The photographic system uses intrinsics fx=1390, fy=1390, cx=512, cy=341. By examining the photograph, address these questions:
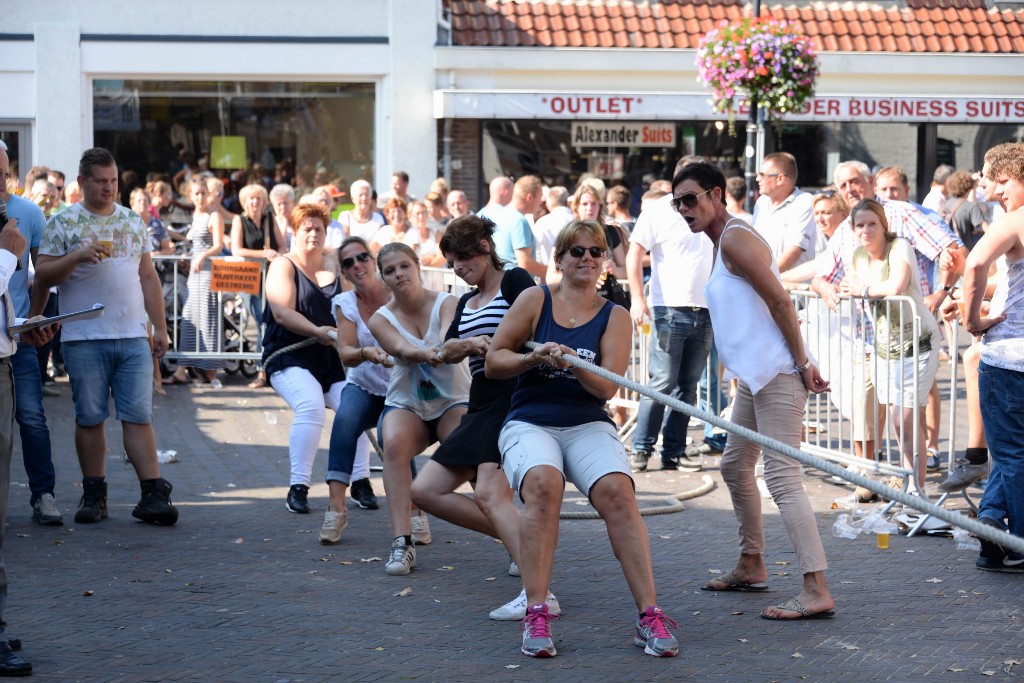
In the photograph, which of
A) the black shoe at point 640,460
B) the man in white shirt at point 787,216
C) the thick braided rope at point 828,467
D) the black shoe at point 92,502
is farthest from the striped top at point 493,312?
the man in white shirt at point 787,216

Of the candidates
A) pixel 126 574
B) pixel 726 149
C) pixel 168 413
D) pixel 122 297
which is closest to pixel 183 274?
pixel 168 413

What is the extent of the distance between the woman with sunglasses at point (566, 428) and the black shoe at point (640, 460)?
3915 millimetres

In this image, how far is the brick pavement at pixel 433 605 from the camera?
5.32 metres

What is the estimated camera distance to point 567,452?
5.62 meters

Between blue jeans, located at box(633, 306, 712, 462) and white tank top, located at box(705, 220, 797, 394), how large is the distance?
3.47 m

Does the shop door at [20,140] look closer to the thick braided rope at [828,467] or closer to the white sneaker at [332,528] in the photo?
the white sneaker at [332,528]

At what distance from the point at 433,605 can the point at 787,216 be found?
5.02 metres

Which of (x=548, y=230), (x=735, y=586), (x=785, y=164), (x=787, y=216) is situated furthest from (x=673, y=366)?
(x=735, y=586)

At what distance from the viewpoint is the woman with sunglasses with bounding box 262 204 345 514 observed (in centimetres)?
809

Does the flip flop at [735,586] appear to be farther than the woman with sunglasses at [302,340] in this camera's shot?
No

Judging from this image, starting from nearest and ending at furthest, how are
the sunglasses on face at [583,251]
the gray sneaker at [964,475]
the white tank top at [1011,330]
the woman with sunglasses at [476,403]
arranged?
the sunglasses on face at [583,251] → the woman with sunglasses at [476,403] → the white tank top at [1011,330] → the gray sneaker at [964,475]

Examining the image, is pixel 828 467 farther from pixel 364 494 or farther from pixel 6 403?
pixel 364 494

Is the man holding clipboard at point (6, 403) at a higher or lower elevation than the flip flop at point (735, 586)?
higher

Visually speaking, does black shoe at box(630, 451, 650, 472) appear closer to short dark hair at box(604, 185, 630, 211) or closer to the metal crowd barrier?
short dark hair at box(604, 185, 630, 211)
